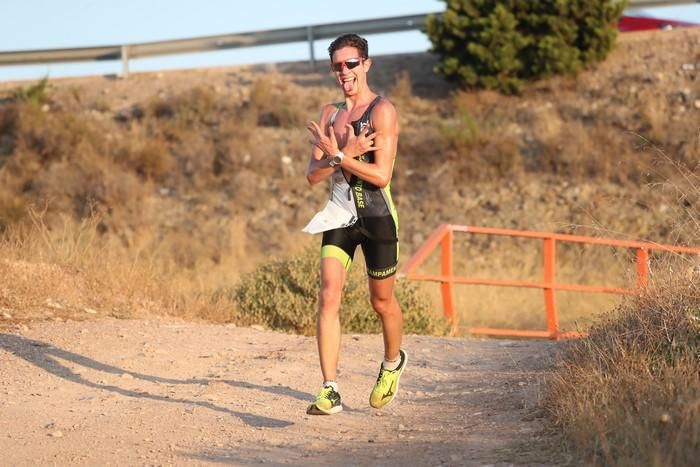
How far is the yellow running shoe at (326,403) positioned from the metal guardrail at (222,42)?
2092 cm

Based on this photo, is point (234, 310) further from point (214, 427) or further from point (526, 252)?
point (526, 252)

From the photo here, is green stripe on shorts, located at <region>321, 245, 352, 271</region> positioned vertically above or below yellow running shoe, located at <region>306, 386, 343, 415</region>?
above

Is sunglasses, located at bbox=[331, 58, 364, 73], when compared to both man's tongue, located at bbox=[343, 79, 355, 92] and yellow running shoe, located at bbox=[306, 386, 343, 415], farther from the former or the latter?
yellow running shoe, located at bbox=[306, 386, 343, 415]

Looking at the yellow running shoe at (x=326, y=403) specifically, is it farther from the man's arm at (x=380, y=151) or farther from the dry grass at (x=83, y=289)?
the dry grass at (x=83, y=289)

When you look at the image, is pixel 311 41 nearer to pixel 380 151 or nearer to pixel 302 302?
pixel 302 302

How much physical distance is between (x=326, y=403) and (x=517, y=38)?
19344mm

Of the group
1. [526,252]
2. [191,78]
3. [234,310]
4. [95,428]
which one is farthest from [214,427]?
[191,78]

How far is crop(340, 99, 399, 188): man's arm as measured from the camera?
23.3ft

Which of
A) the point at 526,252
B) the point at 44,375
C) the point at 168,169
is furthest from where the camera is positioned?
the point at 168,169

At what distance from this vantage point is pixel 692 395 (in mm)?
5863

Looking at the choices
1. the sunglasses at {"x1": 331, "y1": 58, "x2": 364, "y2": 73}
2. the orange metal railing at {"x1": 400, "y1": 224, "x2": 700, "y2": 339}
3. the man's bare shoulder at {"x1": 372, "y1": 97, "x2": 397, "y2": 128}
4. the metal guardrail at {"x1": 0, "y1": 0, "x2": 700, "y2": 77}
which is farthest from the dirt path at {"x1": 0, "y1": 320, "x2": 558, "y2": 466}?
the metal guardrail at {"x1": 0, "y1": 0, "x2": 700, "y2": 77}

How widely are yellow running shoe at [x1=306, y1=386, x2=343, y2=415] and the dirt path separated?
0.14m

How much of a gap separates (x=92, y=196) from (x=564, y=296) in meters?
10.9

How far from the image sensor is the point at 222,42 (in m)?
28.9
